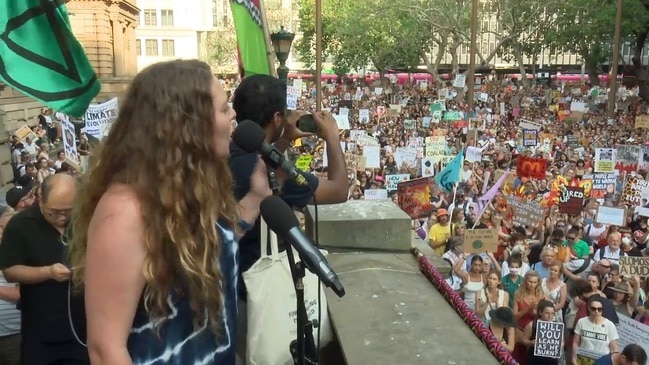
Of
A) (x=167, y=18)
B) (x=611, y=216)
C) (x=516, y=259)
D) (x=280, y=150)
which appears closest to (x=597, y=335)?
(x=516, y=259)

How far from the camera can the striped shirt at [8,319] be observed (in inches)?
138

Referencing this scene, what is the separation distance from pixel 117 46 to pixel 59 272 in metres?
44.6

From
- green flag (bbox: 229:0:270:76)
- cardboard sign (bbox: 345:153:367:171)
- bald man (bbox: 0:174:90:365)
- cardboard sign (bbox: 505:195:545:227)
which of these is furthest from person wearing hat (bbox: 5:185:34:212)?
cardboard sign (bbox: 345:153:367:171)

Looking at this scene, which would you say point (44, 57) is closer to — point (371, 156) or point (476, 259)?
point (476, 259)

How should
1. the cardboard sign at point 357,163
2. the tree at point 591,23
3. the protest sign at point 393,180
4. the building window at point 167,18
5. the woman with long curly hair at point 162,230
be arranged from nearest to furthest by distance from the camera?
the woman with long curly hair at point 162,230 < the protest sign at point 393,180 < the cardboard sign at point 357,163 < the tree at point 591,23 < the building window at point 167,18

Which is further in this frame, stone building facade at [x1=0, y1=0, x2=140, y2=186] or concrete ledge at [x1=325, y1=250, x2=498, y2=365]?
stone building facade at [x1=0, y1=0, x2=140, y2=186]

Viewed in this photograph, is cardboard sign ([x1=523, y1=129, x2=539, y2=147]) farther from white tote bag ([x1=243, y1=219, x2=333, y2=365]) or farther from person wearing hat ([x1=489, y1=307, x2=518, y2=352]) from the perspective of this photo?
white tote bag ([x1=243, y1=219, x2=333, y2=365])

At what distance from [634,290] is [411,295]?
439 centimetres

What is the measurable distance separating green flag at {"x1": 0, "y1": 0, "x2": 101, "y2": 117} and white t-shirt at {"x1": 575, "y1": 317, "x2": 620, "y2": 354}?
4418 millimetres

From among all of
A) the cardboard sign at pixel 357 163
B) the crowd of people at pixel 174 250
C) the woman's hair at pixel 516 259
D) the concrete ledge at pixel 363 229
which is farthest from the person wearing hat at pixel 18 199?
the cardboard sign at pixel 357 163

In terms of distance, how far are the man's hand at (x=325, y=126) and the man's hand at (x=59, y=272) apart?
3.72ft

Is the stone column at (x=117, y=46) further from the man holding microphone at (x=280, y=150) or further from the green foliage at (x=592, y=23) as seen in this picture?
the man holding microphone at (x=280, y=150)

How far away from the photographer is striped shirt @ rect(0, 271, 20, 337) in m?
3.50

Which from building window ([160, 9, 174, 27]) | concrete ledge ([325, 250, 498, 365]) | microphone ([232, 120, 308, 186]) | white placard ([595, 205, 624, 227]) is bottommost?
white placard ([595, 205, 624, 227])
